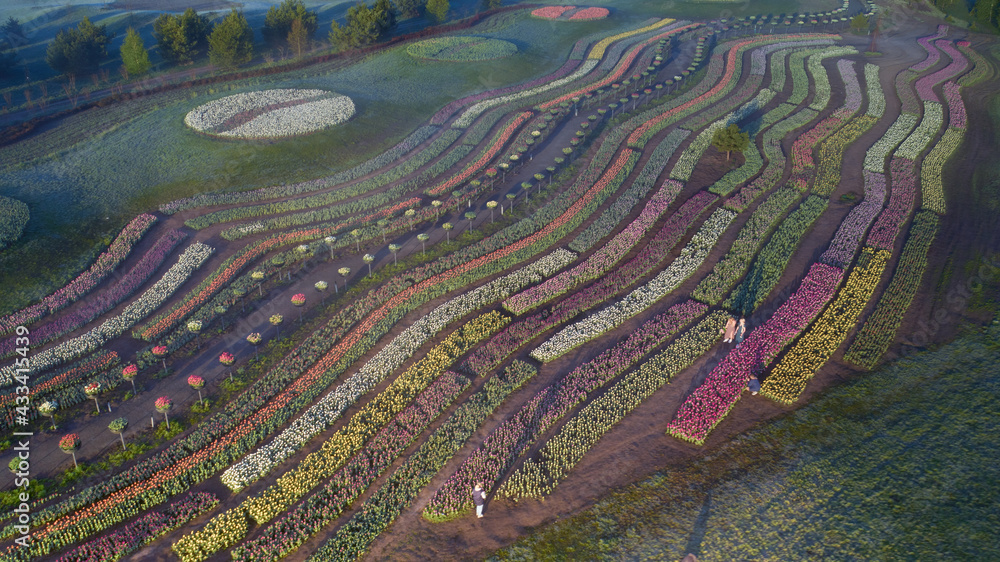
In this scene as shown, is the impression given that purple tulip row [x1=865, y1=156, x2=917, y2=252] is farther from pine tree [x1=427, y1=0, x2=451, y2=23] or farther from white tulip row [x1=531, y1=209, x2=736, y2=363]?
pine tree [x1=427, y1=0, x2=451, y2=23]

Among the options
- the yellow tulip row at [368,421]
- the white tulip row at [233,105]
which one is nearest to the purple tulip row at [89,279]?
the white tulip row at [233,105]

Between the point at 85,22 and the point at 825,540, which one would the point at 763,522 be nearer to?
the point at 825,540

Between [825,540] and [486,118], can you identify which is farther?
[486,118]

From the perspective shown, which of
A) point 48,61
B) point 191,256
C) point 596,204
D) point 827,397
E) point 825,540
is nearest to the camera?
point 825,540

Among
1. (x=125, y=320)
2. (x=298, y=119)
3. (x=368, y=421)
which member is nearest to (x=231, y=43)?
(x=298, y=119)

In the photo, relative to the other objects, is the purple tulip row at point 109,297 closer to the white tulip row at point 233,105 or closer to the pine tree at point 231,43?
the white tulip row at point 233,105

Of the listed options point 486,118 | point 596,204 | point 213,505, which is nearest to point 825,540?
point 213,505

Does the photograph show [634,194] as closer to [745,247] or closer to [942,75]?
[745,247]
